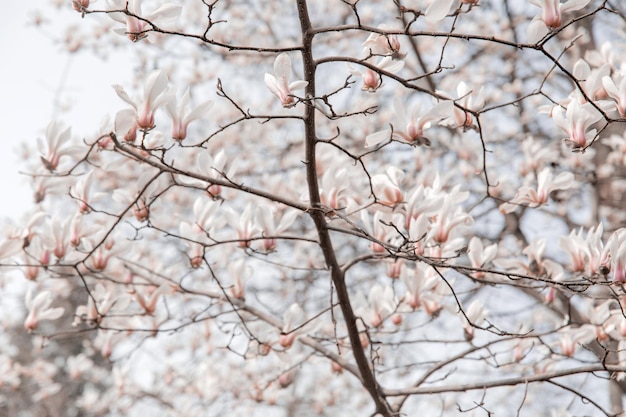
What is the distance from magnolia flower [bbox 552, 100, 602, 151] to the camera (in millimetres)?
1289

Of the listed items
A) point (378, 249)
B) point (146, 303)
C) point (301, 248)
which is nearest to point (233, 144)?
point (301, 248)

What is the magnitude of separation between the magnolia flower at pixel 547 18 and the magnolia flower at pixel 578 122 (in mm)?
205

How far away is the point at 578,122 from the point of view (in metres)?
1.30

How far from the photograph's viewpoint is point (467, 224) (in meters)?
1.54

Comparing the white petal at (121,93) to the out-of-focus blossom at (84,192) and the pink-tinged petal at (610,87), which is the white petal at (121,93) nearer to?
the out-of-focus blossom at (84,192)

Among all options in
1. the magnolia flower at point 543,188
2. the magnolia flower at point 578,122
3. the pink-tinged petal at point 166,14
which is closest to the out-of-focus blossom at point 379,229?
the magnolia flower at point 543,188

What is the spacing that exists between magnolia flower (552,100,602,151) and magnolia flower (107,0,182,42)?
90 cm

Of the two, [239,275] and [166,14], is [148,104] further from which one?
[239,275]

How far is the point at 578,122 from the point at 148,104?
97 centimetres

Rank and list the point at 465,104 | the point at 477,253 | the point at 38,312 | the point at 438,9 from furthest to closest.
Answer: the point at 38,312 < the point at 477,253 < the point at 465,104 < the point at 438,9

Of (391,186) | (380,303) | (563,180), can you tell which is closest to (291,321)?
(380,303)

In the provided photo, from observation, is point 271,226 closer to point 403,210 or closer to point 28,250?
point 403,210

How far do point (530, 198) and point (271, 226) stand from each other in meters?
0.74

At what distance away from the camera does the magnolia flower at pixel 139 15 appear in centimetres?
115
